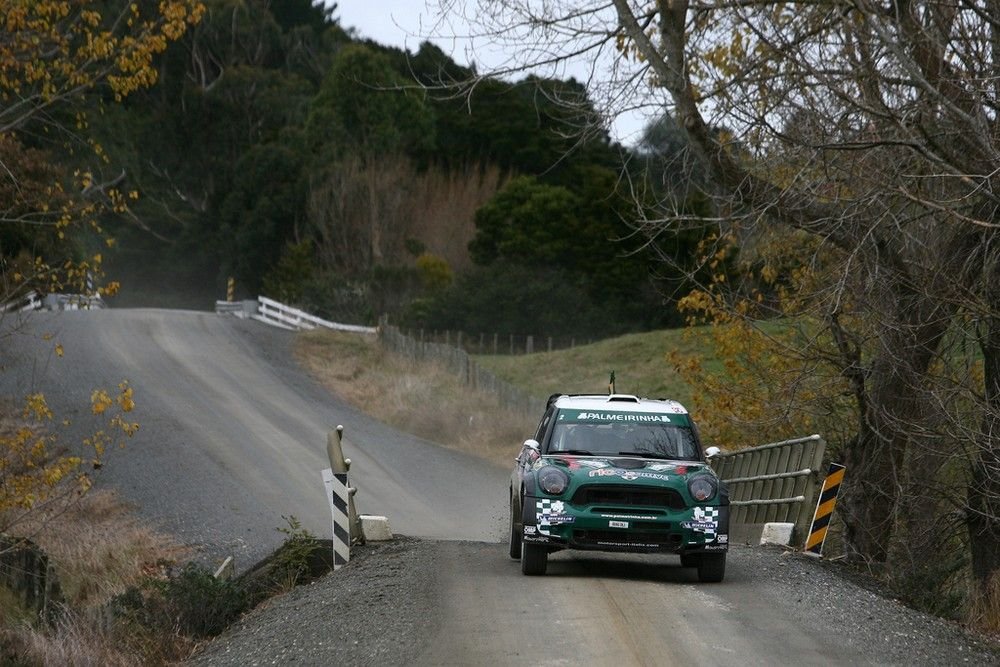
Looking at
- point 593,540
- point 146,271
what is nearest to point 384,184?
point 146,271

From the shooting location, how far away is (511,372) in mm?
55344

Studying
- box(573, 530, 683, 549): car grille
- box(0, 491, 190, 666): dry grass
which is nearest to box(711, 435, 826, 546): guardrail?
box(573, 530, 683, 549): car grille

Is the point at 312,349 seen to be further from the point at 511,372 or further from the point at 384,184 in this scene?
the point at 384,184

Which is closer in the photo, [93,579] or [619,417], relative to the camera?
[619,417]

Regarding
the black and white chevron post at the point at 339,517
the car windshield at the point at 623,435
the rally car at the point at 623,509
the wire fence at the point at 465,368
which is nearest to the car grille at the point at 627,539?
the rally car at the point at 623,509

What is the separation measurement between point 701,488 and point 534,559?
65.1 inches

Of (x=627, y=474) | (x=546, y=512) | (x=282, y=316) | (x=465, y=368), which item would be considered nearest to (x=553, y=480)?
(x=546, y=512)

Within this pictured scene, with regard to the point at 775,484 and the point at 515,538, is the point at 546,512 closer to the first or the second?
the point at 515,538

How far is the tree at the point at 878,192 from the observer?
557 inches

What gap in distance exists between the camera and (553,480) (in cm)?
1291

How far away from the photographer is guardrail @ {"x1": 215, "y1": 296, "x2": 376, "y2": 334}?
50781mm

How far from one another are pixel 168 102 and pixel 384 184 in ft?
61.5

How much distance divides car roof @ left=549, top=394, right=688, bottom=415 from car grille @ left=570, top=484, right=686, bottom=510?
142cm

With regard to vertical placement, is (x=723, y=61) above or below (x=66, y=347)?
above
